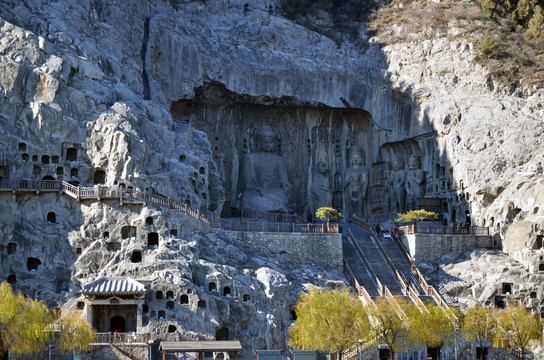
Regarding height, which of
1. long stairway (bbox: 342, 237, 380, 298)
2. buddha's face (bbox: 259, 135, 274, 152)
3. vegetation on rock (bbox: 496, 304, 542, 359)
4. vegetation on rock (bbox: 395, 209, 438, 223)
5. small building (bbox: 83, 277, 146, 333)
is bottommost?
vegetation on rock (bbox: 496, 304, 542, 359)

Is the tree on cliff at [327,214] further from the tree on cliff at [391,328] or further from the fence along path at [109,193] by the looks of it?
the tree on cliff at [391,328]

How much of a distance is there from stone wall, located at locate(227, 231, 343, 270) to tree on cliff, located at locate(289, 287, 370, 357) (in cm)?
1007

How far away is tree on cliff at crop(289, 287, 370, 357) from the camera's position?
2127 inches

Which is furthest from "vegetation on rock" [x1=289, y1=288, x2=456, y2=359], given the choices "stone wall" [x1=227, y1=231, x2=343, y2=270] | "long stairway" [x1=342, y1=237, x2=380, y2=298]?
"stone wall" [x1=227, y1=231, x2=343, y2=270]

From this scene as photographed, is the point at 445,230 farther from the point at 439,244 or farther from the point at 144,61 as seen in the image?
the point at 144,61

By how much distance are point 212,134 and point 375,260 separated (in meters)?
20.0

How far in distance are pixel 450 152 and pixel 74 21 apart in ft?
95.0

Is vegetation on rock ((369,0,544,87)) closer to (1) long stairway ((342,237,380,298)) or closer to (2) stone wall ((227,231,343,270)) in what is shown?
(1) long stairway ((342,237,380,298))

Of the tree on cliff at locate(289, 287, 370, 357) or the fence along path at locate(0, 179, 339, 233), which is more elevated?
the fence along path at locate(0, 179, 339, 233)

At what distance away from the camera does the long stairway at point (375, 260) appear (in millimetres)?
63950

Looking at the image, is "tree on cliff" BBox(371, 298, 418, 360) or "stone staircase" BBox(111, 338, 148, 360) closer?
"tree on cliff" BBox(371, 298, 418, 360)

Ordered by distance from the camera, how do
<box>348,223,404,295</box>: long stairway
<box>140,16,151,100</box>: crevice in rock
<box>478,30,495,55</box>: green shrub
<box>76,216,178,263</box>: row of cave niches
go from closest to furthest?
<box>76,216,178,263</box>: row of cave niches, <box>348,223,404,295</box>: long stairway, <box>140,16,151,100</box>: crevice in rock, <box>478,30,495,55</box>: green shrub

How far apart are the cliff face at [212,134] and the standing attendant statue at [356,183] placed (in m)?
0.53

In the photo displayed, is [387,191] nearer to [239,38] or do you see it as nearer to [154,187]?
[239,38]
